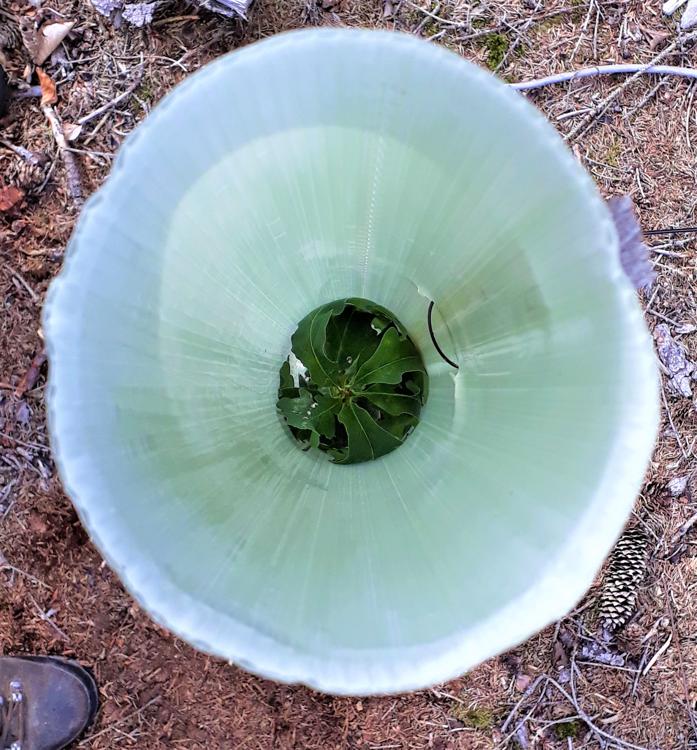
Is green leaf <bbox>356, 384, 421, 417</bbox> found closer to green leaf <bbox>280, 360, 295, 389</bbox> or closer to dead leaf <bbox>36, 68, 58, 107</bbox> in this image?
green leaf <bbox>280, 360, 295, 389</bbox>

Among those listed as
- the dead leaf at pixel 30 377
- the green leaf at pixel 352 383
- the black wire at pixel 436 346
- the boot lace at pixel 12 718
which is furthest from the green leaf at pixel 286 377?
the boot lace at pixel 12 718

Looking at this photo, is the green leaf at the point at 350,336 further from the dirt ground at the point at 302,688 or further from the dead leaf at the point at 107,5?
the dead leaf at the point at 107,5

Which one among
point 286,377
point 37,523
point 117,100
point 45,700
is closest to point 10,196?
point 117,100

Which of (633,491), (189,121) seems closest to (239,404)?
(189,121)

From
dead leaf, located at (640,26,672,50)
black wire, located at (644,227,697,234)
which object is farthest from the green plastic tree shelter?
dead leaf, located at (640,26,672,50)

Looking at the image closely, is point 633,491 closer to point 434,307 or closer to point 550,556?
point 550,556

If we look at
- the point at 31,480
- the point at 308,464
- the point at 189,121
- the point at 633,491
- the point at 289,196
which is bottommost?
the point at 31,480
